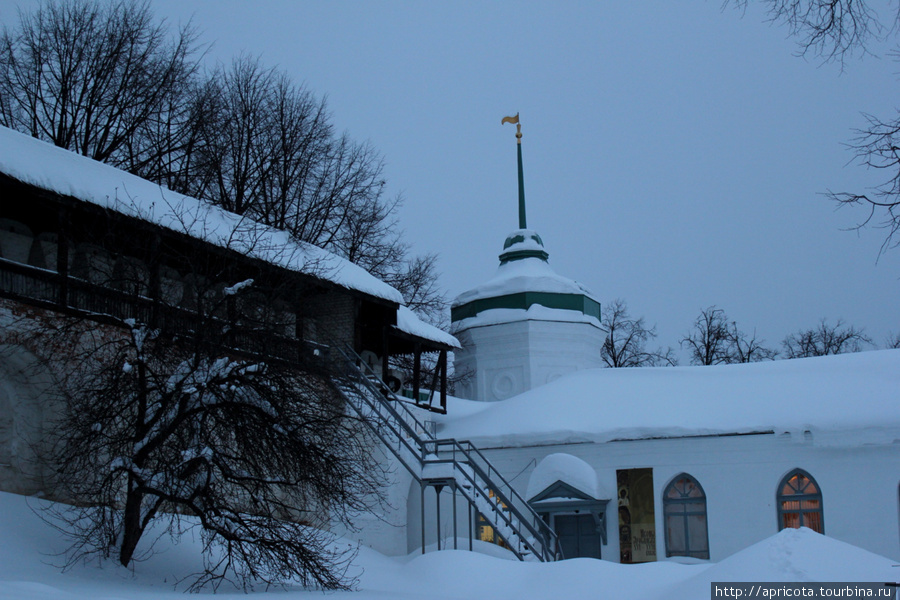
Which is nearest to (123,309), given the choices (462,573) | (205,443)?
(205,443)

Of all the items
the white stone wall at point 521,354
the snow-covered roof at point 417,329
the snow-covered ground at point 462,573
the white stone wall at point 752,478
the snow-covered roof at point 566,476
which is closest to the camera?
the snow-covered ground at point 462,573

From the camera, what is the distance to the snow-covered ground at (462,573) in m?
10.2

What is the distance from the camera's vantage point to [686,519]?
73.7 ft

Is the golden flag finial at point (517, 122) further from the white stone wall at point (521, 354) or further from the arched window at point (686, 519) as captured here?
the arched window at point (686, 519)

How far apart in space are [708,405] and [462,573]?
35.1 ft

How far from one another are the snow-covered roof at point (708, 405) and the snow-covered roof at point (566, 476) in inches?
25.6

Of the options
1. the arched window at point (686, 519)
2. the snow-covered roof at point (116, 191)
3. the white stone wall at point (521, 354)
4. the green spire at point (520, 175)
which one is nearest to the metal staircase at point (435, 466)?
the snow-covered roof at point (116, 191)

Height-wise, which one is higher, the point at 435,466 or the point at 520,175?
the point at 520,175

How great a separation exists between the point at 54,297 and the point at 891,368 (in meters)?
18.8

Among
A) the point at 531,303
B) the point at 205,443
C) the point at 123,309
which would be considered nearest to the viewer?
the point at 205,443

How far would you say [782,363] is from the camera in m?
25.6

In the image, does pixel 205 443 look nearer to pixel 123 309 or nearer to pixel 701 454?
pixel 123 309

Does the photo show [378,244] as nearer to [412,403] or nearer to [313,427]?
[412,403]

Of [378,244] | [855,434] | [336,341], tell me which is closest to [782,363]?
[855,434]
